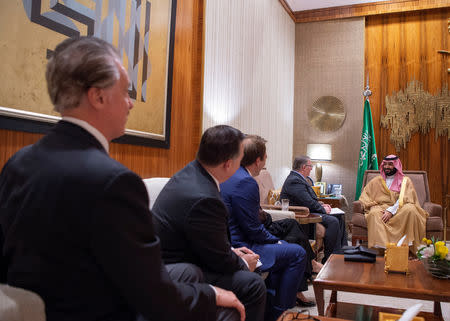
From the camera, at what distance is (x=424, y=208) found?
16.8ft

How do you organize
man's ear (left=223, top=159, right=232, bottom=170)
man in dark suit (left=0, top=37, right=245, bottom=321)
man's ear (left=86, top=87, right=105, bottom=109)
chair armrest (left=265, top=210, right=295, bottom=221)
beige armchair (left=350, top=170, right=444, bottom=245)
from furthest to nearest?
beige armchair (left=350, top=170, right=444, bottom=245) < chair armrest (left=265, top=210, right=295, bottom=221) < man's ear (left=223, top=159, right=232, bottom=170) < man's ear (left=86, top=87, right=105, bottom=109) < man in dark suit (left=0, top=37, right=245, bottom=321)

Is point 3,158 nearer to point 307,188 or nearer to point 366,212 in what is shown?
point 307,188

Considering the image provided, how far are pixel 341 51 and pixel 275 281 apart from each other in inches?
221

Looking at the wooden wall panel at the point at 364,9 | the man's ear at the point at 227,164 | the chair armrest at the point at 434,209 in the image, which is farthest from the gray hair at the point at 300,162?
the wooden wall panel at the point at 364,9

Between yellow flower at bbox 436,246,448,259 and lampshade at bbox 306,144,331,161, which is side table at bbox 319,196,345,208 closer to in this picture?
lampshade at bbox 306,144,331,161

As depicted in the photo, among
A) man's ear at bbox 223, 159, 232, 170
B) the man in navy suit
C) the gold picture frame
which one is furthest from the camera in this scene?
the man in navy suit

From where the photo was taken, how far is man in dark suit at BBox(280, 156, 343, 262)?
430 cm

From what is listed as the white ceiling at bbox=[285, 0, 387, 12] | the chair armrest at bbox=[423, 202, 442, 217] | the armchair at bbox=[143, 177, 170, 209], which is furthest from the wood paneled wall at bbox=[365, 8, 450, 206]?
the armchair at bbox=[143, 177, 170, 209]

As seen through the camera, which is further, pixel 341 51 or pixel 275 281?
pixel 341 51

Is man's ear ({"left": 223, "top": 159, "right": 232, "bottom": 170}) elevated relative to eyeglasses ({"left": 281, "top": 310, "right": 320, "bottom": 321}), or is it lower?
elevated

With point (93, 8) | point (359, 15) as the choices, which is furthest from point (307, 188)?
point (359, 15)

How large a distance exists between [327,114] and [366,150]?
107cm

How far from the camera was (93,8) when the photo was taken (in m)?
2.53

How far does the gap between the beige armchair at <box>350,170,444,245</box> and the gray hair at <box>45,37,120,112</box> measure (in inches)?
184
